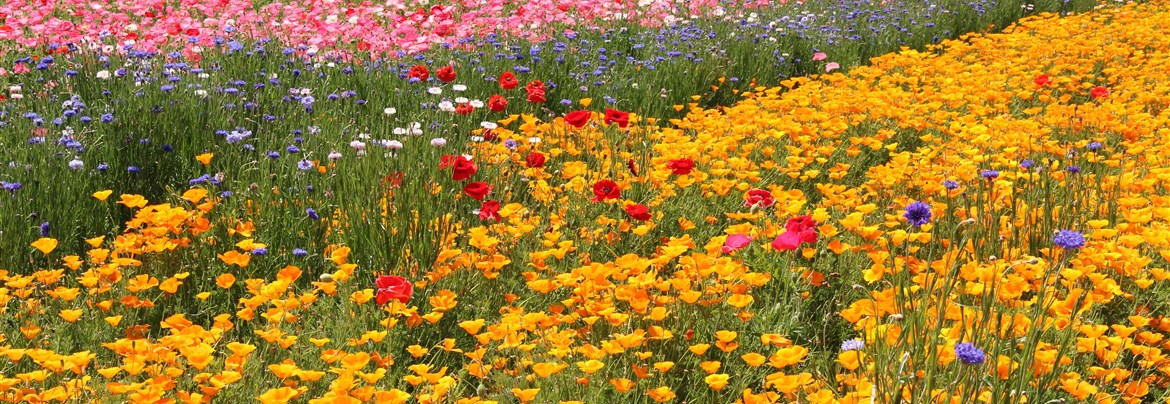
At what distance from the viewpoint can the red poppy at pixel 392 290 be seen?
8.65ft

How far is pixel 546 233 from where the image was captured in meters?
3.19

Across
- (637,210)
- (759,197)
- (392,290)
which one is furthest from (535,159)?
(392,290)

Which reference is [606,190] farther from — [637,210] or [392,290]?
[392,290]

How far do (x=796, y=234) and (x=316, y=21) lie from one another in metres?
5.00

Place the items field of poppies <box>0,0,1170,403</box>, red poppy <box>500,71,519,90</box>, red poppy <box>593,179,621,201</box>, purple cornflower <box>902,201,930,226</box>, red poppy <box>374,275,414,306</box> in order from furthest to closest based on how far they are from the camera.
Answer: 1. red poppy <box>500,71,519,90</box>
2. red poppy <box>593,179,621,201</box>
3. red poppy <box>374,275,414,306</box>
4. field of poppies <box>0,0,1170,403</box>
5. purple cornflower <box>902,201,930,226</box>

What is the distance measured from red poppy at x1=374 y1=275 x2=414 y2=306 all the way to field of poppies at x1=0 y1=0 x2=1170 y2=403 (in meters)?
0.01

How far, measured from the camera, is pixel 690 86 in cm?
621

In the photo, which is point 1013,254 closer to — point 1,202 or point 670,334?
point 670,334

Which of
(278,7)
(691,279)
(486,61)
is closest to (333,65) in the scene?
(486,61)

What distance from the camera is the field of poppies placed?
2355mm

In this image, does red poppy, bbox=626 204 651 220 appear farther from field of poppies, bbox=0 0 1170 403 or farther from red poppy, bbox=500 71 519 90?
red poppy, bbox=500 71 519 90

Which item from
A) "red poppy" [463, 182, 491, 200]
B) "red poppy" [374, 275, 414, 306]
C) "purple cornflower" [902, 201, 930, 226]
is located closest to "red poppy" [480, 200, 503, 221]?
"red poppy" [463, 182, 491, 200]

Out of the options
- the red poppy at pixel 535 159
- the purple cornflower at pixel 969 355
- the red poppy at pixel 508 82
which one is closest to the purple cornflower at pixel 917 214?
the purple cornflower at pixel 969 355

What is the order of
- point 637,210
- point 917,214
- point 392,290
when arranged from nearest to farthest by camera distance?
point 917,214 → point 392,290 → point 637,210
